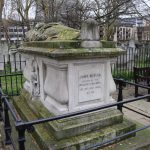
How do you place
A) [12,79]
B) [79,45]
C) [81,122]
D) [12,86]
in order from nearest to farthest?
1. [79,45]
2. [81,122]
3. [12,86]
4. [12,79]

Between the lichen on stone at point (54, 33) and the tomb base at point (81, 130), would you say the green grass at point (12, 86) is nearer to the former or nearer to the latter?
the lichen on stone at point (54, 33)

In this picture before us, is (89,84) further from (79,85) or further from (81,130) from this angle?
(81,130)

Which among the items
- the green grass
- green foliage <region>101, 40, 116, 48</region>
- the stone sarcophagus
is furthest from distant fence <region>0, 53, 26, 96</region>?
green foliage <region>101, 40, 116, 48</region>

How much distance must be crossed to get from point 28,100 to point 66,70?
1689mm

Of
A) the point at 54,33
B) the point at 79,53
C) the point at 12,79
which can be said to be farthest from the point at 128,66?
the point at 79,53

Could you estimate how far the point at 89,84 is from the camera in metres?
3.70

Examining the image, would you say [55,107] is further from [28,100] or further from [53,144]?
[28,100]

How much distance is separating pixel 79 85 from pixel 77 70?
0.78ft

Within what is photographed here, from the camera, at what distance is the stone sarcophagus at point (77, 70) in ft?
11.0

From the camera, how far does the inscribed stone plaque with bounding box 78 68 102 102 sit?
3621mm

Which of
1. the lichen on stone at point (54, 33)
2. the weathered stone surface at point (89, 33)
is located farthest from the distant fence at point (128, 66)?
the weathered stone surface at point (89, 33)

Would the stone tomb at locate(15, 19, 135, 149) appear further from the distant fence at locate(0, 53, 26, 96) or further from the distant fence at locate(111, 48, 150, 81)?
the distant fence at locate(111, 48, 150, 81)

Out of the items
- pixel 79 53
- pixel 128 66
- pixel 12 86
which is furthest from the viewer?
pixel 128 66

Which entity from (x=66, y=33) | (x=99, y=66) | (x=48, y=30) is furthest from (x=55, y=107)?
(x=48, y=30)
